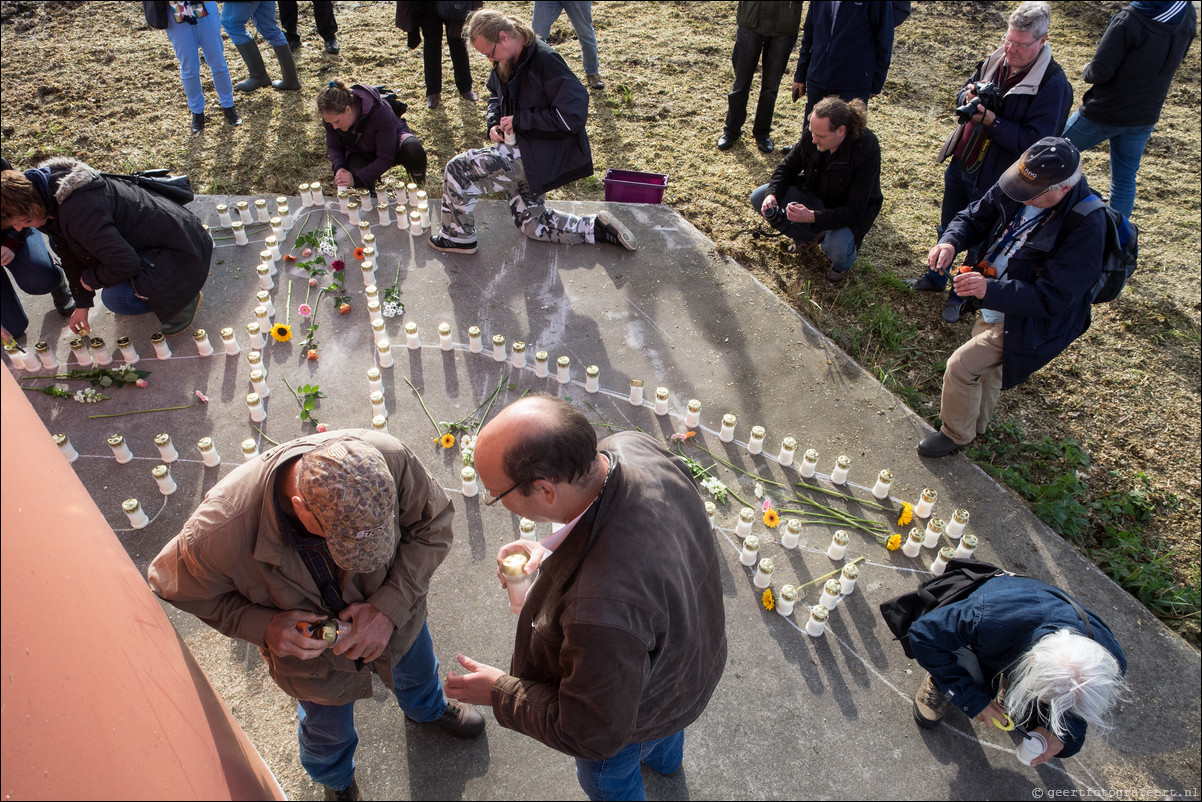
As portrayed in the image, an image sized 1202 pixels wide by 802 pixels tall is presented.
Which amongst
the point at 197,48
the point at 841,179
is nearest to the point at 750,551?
the point at 841,179

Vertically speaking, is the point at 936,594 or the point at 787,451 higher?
the point at 936,594

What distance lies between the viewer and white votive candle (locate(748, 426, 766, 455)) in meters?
4.40

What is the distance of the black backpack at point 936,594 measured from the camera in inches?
127

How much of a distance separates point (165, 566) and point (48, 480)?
2.47 ft

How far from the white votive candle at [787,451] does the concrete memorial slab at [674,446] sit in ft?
0.09

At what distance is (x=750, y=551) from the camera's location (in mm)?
3855

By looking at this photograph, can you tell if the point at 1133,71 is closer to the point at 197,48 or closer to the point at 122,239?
the point at 122,239

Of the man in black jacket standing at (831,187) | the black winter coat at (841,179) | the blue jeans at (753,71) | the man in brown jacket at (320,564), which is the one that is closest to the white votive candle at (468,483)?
the man in brown jacket at (320,564)

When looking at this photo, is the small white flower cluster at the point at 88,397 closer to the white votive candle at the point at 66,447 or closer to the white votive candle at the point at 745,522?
the white votive candle at the point at 66,447

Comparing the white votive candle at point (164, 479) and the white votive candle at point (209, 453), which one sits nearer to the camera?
the white votive candle at point (164, 479)

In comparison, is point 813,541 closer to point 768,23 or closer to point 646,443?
point 646,443

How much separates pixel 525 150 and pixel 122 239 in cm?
276

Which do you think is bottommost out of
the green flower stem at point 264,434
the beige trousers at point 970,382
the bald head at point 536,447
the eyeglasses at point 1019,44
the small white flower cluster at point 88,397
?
the green flower stem at point 264,434

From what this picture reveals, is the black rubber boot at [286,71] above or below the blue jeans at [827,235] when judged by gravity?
above
